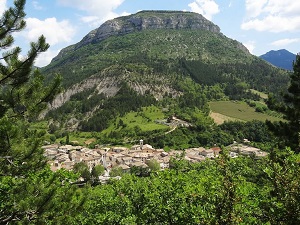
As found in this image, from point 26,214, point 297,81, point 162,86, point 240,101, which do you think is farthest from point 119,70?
point 26,214

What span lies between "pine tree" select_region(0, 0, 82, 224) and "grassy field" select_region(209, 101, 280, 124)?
122381 millimetres

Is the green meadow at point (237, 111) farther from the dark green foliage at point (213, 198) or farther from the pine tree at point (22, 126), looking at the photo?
the pine tree at point (22, 126)

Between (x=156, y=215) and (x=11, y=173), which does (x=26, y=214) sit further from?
(x=156, y=215)

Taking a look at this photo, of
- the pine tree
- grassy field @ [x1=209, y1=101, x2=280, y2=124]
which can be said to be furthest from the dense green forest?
grassy field @ [x1=209, y1=101, x2=280, y2=124]

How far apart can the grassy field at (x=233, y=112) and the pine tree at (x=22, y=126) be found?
122381mm

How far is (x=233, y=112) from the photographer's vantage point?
470ft

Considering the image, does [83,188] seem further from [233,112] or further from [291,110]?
[233,112]

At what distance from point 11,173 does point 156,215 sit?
22.9ft

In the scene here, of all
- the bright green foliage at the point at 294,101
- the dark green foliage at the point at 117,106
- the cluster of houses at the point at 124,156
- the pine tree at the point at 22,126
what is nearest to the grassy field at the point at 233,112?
the dark green foliage at the point at 117,106

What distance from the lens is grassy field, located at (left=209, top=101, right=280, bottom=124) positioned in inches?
5276

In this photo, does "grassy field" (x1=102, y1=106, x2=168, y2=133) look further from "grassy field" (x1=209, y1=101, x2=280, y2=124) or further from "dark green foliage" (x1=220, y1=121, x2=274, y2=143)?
"dark green foliage" (x1=220, y1=121, x2=274, y2=143)

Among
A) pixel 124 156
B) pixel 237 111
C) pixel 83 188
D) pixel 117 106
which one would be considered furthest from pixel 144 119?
pixel 83 188

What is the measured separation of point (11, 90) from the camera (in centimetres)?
1096

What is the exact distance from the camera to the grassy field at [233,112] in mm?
134000
